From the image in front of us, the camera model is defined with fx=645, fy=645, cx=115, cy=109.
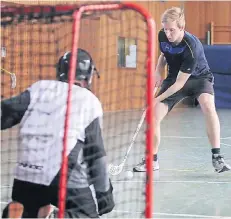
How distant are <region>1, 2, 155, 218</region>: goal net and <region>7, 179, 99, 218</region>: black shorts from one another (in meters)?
0.20

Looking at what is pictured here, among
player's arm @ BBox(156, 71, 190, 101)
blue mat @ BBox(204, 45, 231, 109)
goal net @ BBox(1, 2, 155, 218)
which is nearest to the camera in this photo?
goal net @ BBox(1, 2, 155, 218)

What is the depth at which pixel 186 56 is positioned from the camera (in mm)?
5785

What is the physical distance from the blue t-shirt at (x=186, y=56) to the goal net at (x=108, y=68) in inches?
10.4

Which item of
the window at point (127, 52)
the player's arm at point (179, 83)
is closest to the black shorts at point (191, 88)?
the player's arm at point (179, 83)

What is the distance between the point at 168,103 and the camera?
19.9 ft

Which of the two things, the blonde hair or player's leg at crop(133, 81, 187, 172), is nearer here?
the blonde hair

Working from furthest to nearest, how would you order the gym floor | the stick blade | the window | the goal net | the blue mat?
the blue mat
the window
the stick blade
the gym floor
the goal net

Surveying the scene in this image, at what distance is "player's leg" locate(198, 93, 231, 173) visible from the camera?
599cm

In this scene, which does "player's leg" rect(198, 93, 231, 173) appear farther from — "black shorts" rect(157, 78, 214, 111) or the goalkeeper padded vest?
the goalkeeper padded vest

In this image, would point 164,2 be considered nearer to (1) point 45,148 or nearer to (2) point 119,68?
(2) point 119,68

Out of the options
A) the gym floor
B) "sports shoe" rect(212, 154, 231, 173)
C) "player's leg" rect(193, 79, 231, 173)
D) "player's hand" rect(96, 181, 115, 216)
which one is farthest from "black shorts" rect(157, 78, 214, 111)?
"player's hand" rect(96, 181, 115, 216)

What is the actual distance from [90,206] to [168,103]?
10.1 feet

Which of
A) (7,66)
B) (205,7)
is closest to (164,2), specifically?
(205,7)

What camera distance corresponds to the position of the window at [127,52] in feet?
45.0
